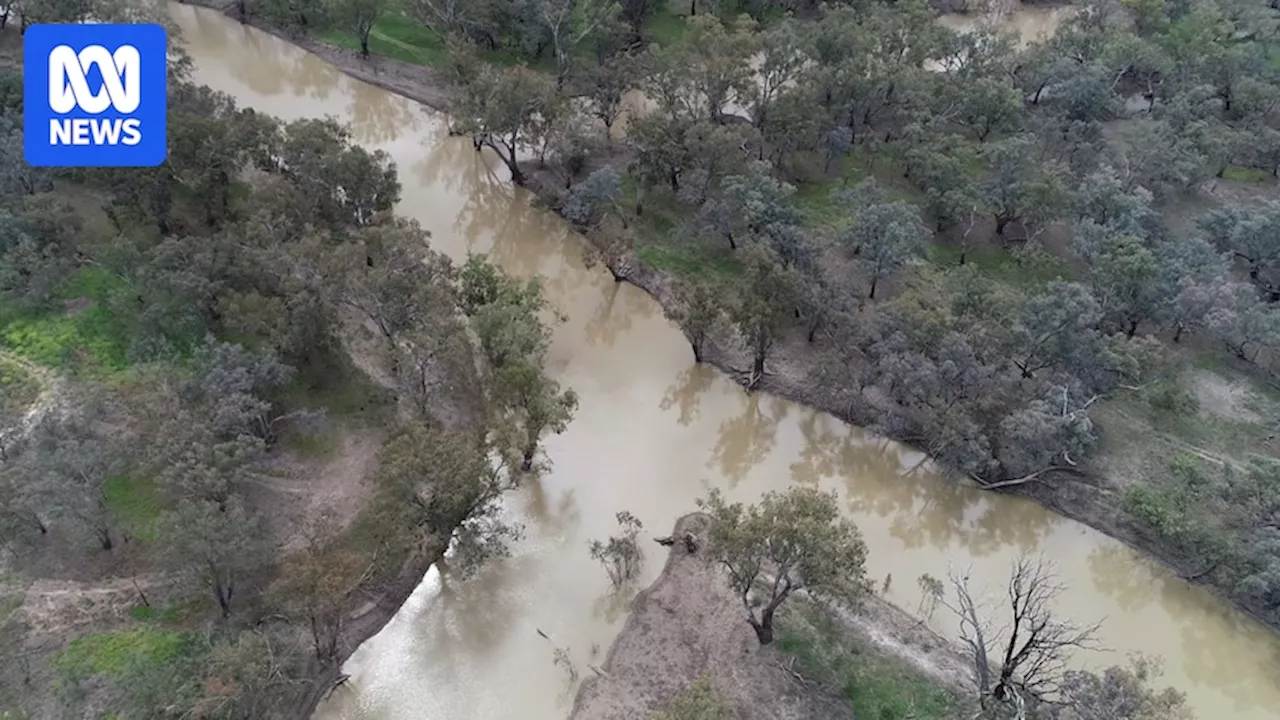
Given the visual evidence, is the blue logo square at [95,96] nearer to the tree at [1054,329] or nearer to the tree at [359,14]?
the tree at [359,14]

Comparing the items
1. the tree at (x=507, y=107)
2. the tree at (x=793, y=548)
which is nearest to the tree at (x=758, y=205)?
the tree at (x=507, y=107)

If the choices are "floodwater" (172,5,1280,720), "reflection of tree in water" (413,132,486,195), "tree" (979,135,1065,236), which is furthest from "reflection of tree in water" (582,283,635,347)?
"tree" (979,135,1065,236)

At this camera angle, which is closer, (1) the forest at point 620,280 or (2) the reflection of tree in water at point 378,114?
(1) the forest at point 620,280

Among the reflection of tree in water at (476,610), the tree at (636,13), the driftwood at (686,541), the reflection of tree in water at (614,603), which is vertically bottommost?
the reflection of tree in water at (476,610)

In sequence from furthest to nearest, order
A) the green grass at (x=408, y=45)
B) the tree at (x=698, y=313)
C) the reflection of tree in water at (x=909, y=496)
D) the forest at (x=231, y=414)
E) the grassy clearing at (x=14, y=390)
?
the green grass at (x=408, y=45)
the tree at (x=698, y=313)
the reflection of tree in water at (x=909, y=496)
the grassy clearing at (x=14, y=390)
the forest at (x=231, y=414)

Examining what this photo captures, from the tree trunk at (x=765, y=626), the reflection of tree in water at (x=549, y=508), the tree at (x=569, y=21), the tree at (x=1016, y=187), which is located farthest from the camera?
the tree at (x=569, y=21)

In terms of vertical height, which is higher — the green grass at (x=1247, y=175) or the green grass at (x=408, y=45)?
the green grass at (x=1247, y=175)
